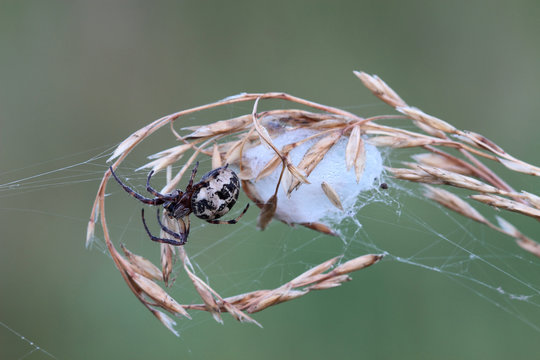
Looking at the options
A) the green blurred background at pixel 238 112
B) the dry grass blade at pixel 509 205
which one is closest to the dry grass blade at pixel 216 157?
the green blurred background at pixel 238 112

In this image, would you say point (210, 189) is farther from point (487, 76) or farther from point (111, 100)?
point (487, 76)

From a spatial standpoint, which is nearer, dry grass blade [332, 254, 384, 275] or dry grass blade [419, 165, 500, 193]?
dry grass blade [419, 165, 500, 193]

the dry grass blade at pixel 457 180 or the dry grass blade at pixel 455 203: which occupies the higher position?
the dry grass blade at pixel 457 180

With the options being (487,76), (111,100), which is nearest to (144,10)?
(111,100)

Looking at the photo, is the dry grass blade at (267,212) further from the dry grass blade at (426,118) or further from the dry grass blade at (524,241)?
the dry grass blade at (524,241)

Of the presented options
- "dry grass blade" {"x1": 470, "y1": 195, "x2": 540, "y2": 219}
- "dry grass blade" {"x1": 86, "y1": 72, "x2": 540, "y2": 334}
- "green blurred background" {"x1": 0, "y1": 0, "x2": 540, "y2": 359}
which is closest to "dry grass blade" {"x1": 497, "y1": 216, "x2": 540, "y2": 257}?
"dry grass blade" {"x1": 86, "y1": 72, "x2": 540, "y2": 334}

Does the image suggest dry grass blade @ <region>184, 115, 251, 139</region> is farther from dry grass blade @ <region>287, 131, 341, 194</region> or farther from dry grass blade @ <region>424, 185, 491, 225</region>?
dry grass blade @ <region>424, 185, 491, 225</region>
